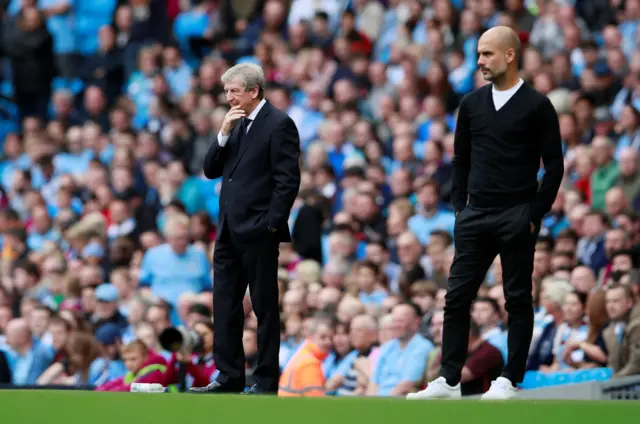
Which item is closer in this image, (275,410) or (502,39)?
(275,410)

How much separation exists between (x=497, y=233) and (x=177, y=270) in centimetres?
712

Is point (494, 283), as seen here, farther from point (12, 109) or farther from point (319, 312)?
point (12, 109)

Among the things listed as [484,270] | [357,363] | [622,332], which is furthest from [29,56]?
[484,270]

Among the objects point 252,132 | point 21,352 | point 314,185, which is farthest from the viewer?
point 314,185

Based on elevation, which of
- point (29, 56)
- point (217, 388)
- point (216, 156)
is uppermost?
point (29, 56)

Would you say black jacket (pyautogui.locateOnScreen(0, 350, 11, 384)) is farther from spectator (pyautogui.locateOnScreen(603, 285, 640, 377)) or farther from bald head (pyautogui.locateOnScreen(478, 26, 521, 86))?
bald head (pyautogui.locateOnScreen(478, 26, 521, 86))

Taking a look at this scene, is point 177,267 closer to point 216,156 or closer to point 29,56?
point 216,156

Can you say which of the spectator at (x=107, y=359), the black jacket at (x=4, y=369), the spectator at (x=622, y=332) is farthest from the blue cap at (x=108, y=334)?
the spectator at (x=622, y=332)

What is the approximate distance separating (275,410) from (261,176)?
1727 mm

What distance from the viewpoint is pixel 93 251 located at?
50.7 feet

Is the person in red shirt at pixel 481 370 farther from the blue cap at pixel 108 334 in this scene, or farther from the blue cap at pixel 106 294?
the blue cap at pixel 106 294

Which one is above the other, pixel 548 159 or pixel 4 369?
pixel 548 159

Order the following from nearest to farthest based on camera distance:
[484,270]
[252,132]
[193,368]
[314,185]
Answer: [484,270] → [252,132] → [193,368] → [314,185]

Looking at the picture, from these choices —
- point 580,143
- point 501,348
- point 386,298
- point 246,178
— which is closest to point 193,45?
point 580,143
